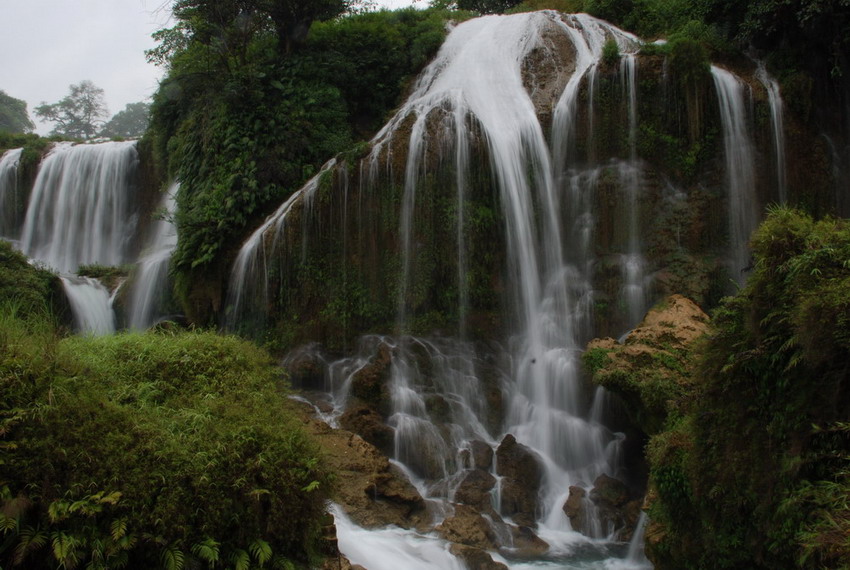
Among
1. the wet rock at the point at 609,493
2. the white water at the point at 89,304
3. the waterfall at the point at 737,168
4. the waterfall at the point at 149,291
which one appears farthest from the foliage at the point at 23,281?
the waterfall at the point at 737,168

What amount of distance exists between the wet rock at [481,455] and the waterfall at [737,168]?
6128 millimetres

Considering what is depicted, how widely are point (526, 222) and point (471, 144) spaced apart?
190 centimetres

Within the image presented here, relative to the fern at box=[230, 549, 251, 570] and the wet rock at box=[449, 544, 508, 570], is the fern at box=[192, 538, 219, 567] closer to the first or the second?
the fern at box=[230, 549, 251, 570]

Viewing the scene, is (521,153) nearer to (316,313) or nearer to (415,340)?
(415,340)

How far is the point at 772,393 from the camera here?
492 centimetres

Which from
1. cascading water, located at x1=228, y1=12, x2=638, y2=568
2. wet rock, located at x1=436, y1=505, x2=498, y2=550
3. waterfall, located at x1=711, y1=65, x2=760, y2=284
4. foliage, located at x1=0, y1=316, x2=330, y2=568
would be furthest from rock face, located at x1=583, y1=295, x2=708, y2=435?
foliage, located at x1=0, y1=316, x2=330, y2=568

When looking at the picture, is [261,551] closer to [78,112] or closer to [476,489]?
[476,489]

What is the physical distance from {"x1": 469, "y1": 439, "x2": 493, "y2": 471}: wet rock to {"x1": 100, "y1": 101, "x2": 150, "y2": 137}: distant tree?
48320 millimetres

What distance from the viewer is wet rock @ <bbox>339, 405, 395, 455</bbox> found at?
9.09 m

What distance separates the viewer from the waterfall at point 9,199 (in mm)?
17750

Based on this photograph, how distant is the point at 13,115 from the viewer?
3928cm

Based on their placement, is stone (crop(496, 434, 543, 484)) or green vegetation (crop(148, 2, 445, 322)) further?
green vegetation (crop(148, 2, 445, 322))

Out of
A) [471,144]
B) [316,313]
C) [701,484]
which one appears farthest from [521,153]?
[701,484]

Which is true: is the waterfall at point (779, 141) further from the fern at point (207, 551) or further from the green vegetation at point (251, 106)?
the fern at point (207, 551)
